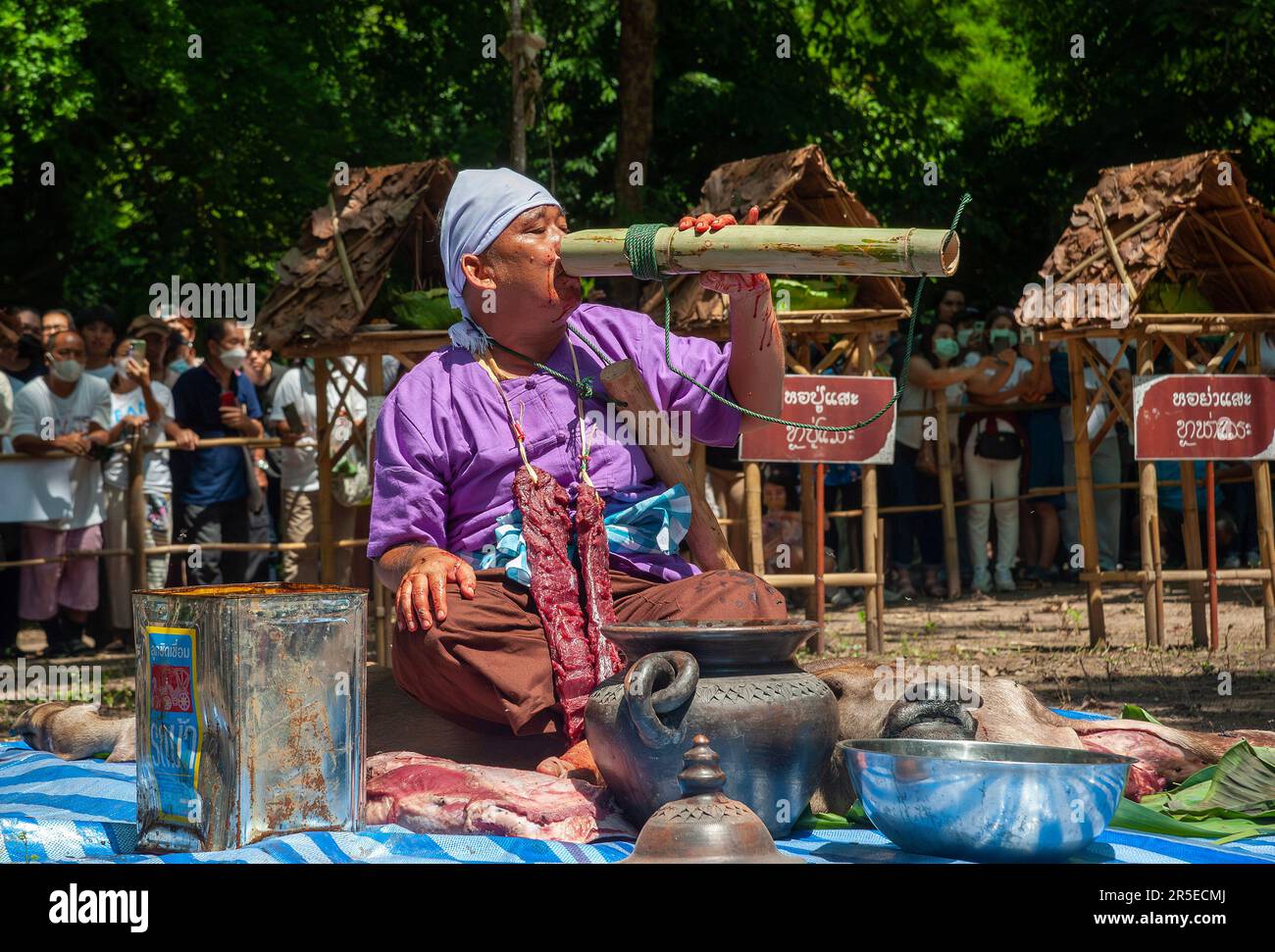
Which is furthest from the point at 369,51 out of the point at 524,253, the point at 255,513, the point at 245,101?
the point at 524,253

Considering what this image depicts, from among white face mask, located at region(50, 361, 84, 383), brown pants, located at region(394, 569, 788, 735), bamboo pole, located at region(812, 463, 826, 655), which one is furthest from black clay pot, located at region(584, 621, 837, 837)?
white face mask, located at region(50, 361, 84, 383)

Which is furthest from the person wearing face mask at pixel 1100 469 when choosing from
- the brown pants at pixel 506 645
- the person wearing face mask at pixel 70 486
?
the brown pants at pixel 506 645

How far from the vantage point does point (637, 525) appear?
13.6 feet

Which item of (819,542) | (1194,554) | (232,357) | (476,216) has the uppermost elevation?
(232,357)

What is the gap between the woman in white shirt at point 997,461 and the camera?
36.0 feet

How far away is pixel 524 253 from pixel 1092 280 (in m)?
4.26

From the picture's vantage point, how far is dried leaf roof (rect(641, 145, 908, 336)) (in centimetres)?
709

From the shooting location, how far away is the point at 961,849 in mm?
2969

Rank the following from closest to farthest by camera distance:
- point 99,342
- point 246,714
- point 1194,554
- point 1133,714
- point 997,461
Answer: point 246,714 < point 1133,714 < point 1194,554 < point 99,342 < point 997,461

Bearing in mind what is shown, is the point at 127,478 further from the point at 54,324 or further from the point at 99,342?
the point at 54,324

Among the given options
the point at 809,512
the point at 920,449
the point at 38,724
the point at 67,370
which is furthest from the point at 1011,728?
the point at 920,449

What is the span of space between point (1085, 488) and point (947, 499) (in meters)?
2.89

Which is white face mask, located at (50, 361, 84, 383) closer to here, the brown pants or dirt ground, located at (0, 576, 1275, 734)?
dirt ground, located at (0, 576, 1275, 734)

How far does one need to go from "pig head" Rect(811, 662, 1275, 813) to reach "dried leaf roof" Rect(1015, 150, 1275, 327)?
12.2 ft
